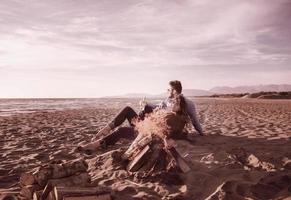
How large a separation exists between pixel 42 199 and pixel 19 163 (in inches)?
110

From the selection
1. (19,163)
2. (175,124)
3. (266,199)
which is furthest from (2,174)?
(266,199)

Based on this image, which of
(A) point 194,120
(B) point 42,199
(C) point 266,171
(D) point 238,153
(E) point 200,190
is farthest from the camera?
(A) point 194,120

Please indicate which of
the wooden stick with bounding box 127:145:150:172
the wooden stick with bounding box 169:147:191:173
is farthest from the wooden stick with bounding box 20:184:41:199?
the wooden stick with bounding box 169:147:191:173

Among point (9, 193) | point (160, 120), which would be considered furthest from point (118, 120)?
point (9, 193)

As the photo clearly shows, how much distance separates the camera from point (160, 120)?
5887 mm

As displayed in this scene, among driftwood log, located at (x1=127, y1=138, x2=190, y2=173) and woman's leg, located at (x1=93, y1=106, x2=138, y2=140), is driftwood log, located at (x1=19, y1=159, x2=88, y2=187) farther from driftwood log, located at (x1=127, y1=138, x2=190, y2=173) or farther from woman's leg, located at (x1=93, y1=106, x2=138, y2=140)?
woman's leg, located at (x1=93, y1=106, x2=138, y2=140)

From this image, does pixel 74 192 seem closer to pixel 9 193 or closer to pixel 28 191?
pixel 28 191

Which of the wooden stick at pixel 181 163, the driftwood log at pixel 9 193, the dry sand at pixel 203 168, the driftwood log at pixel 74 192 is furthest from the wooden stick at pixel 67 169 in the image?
the wooden stick at pixel 181 163

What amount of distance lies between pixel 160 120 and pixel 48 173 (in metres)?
2.34

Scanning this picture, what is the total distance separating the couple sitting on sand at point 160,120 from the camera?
19.5 ft

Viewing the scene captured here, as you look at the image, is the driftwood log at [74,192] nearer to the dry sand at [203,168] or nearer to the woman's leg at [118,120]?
the dry sand at [203,168]

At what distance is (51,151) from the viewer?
7660mm

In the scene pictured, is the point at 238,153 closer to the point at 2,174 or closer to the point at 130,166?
the point at 130,166

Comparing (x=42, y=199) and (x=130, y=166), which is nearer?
(x=42, y=199)
